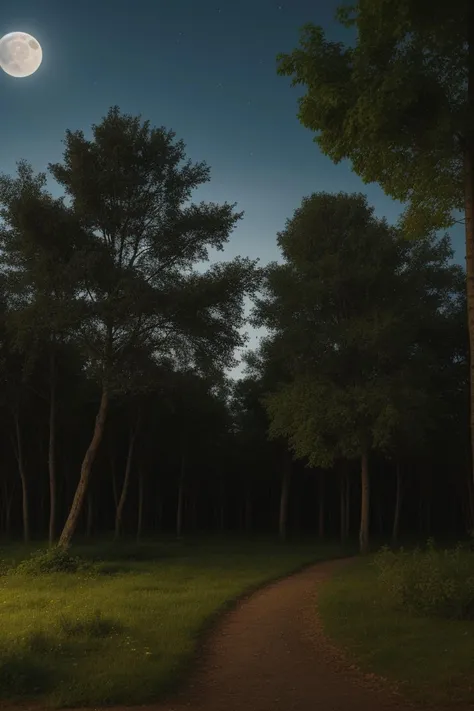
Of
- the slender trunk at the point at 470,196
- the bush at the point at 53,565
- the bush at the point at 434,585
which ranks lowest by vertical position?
the bush at the point at 53,565

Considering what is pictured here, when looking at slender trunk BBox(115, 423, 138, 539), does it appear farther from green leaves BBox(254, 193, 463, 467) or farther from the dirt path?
the dirt path

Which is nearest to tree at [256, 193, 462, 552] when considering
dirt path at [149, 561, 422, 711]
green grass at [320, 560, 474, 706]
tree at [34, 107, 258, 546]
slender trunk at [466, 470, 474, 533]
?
tree at [34, 107, 258, 546]

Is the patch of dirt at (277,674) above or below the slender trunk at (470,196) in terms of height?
below

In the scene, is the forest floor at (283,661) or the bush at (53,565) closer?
the forest floor at (283,661)

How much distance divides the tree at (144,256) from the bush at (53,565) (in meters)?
2.67

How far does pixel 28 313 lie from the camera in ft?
78.2

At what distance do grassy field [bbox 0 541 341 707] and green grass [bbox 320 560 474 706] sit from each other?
258 cm

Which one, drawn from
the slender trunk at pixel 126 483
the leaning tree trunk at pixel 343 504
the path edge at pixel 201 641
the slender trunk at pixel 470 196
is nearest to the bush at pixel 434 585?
the slender trunk at pixel 470 196

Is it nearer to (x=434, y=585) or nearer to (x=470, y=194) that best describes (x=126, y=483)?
(x=434, y=585)

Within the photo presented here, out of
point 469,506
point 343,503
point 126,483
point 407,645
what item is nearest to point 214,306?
point 126,483

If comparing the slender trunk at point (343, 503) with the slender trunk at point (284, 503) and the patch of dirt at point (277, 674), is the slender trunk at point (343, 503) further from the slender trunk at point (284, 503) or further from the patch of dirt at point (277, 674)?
the patch of dirt at point (277, 674)

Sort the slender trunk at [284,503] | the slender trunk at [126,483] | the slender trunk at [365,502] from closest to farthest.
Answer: the slender trunk at [365,502], the slender trunk at [126,483], the slender trunk at [284,503]

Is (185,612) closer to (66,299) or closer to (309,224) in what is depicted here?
(66,299)

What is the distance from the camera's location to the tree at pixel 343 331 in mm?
27375
